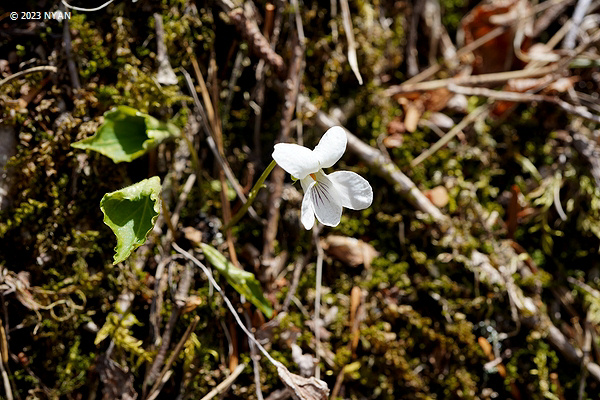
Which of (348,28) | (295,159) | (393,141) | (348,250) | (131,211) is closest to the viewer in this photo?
(295,159)

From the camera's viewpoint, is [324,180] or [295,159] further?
[324,180]

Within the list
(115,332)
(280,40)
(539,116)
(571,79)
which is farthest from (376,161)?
(115,332)

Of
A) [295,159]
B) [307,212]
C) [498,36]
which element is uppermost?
[295,159]

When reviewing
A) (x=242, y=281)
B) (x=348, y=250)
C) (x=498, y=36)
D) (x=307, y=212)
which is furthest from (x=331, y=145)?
(x=498, y=36)

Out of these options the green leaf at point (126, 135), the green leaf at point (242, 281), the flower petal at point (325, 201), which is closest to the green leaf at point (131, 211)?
the green leaf at point (126, 135)

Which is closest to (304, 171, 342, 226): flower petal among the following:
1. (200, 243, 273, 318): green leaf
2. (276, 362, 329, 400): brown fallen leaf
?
(200, 243, 273, 318): green leaf

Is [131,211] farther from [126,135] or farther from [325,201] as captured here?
[325,201]

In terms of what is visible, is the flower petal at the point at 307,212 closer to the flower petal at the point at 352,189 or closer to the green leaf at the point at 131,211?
the flower petal at the point at 352,189
